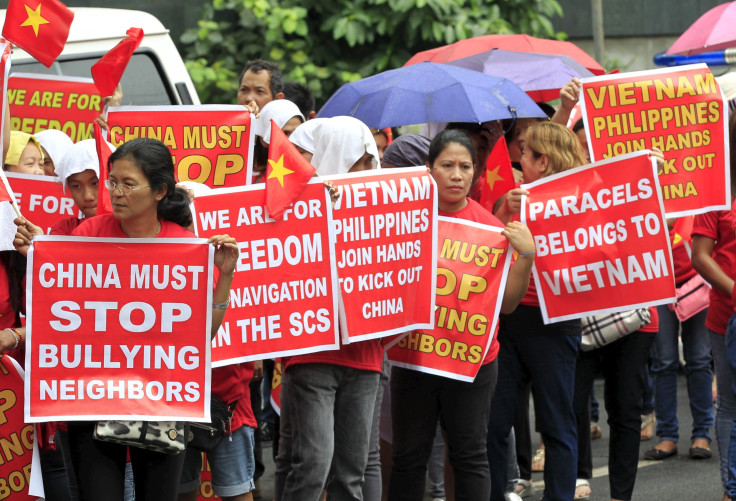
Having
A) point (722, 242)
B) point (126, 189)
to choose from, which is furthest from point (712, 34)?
point (126, 189)

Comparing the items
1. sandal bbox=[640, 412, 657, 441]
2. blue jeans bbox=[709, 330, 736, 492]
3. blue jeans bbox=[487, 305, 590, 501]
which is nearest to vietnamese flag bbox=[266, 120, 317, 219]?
blue jeans bbox=[487, 305, 590, 501]

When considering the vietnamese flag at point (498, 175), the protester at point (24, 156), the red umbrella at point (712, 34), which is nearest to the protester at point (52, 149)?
the protester at point (24, 156)

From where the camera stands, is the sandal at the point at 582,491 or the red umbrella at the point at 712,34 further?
the red umbrella at the point at 712,34

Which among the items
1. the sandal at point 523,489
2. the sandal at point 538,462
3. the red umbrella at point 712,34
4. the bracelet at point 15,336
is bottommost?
the sandal at point 538,462

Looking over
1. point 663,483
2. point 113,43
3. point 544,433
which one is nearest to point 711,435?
point 663,483

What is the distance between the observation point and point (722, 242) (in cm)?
618

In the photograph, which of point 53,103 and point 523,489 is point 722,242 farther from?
point 53,103

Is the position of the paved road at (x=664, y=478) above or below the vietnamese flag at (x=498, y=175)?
below

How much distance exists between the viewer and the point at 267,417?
27.3 ft

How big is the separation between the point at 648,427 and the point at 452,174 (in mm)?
3513

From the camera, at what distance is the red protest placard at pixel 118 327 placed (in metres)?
4.56

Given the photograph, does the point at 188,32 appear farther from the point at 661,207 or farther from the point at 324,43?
the point at 661,207

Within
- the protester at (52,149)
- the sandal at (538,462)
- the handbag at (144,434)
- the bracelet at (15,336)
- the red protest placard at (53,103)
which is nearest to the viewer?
the handbag at (144,434)

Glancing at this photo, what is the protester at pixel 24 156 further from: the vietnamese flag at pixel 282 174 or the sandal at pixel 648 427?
the sandal at pixel 648 427
